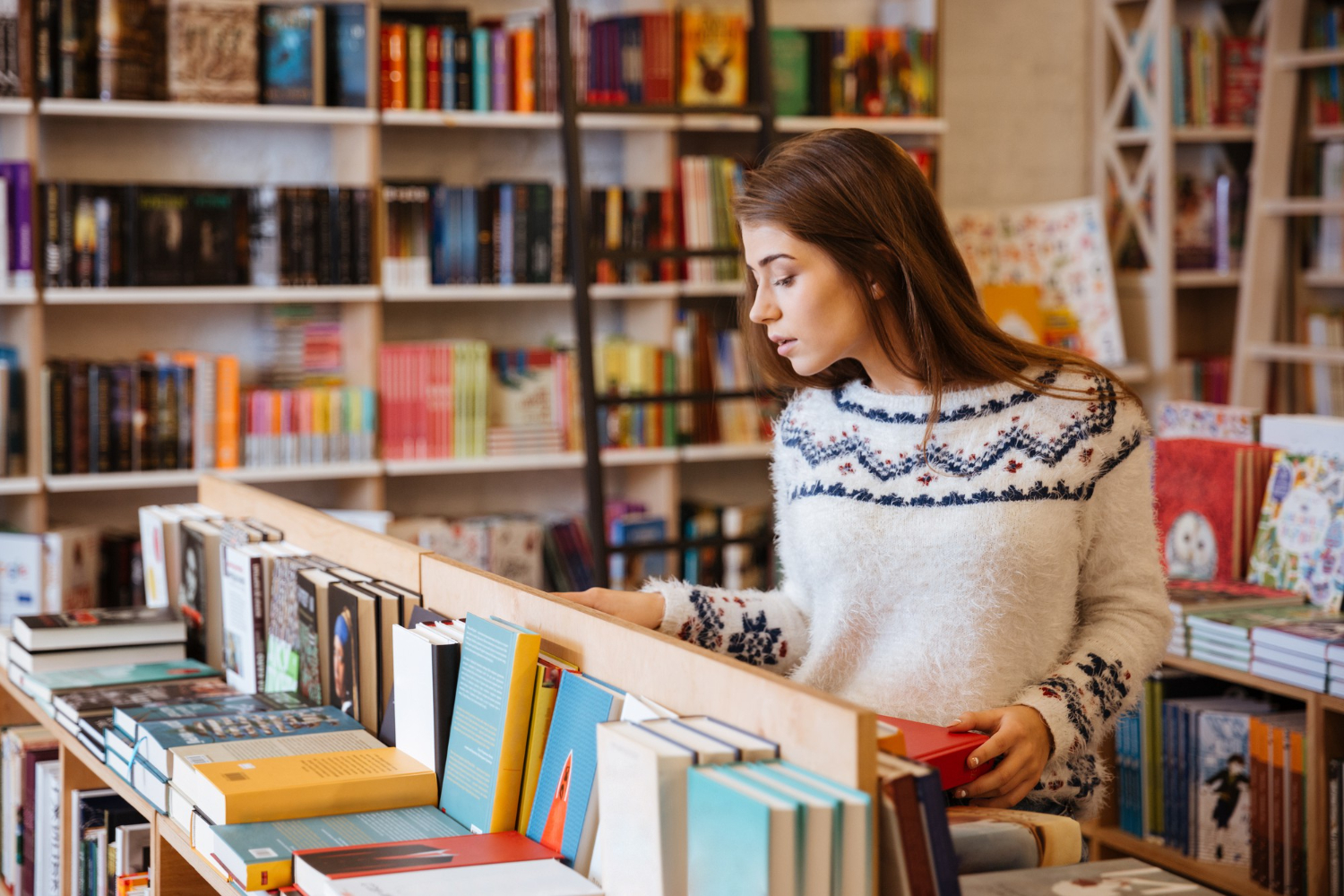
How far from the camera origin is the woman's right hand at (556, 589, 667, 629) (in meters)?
1.53

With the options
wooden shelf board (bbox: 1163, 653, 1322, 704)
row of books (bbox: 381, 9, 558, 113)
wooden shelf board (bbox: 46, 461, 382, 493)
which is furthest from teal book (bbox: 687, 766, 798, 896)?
row of books (bbox: 381, 9, 558, 113)

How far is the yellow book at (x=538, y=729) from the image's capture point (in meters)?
1.30

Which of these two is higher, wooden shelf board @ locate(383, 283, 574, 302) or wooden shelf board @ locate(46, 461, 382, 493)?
wooden shelf board @ locate(383, 283, 574, 302)

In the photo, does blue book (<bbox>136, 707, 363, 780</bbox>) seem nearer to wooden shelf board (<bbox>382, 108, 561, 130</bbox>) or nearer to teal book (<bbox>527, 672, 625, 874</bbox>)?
teal book (<bbox>527, 672, 625, 874</bbox>)

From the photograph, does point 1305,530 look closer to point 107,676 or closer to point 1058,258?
point 1058,258

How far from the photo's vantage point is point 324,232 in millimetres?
3459

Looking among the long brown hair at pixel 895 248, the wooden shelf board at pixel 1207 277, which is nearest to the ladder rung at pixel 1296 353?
the wooden shelf board at pixel 1207 277

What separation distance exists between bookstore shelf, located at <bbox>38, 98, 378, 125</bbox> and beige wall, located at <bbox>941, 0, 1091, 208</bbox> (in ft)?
6.24

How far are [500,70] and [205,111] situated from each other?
0.75 meters

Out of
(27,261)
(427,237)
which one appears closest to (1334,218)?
(427,237)

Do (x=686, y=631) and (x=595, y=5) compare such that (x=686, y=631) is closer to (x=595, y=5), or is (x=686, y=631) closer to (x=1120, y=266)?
(x=595, y=5)

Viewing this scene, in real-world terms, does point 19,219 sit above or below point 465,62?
below

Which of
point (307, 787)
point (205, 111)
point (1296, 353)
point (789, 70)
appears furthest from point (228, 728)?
point (1296, 353)

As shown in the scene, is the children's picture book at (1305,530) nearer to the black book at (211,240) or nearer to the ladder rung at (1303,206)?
the ladder rung at (1303,206)
